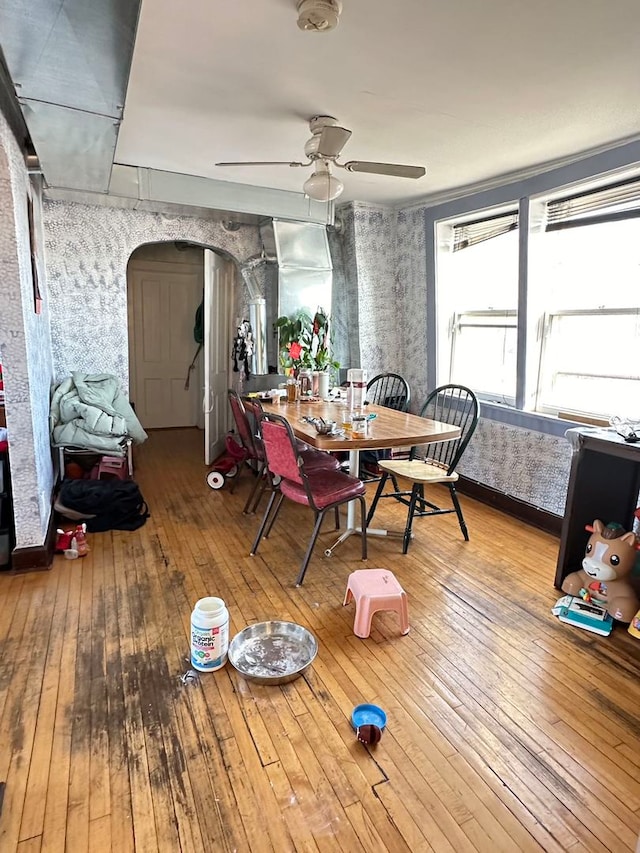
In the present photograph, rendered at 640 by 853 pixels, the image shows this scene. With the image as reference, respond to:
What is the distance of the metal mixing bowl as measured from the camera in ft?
6.54

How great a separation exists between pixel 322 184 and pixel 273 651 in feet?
7.97

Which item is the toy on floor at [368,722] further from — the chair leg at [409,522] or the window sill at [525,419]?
the window sill at [525,419]

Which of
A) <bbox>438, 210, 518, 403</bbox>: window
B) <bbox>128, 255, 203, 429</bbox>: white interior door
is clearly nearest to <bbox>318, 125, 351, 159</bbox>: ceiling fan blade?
<bbox>438, 210, 518, 403</bbox>: window

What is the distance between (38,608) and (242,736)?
1.33 meters

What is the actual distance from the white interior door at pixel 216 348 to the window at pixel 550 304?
203 cm

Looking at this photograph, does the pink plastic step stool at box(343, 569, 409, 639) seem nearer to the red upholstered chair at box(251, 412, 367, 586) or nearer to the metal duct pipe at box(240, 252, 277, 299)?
the red upholstered chair at box(251, 412, 367, 586)

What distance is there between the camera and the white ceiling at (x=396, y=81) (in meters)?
1.79

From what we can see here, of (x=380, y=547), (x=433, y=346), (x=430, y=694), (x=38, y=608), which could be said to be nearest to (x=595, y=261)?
(x=433, y=346)

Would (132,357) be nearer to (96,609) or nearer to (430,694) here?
(96,609)

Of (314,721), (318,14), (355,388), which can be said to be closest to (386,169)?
(318,14)

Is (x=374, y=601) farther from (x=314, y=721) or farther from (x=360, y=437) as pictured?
(x=360, y=437)

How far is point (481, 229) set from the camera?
13.3 ft

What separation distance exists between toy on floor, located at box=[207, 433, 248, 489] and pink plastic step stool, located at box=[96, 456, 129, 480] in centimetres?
69

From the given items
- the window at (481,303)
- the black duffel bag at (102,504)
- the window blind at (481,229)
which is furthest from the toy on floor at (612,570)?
the black duffel bag at (102,504)
